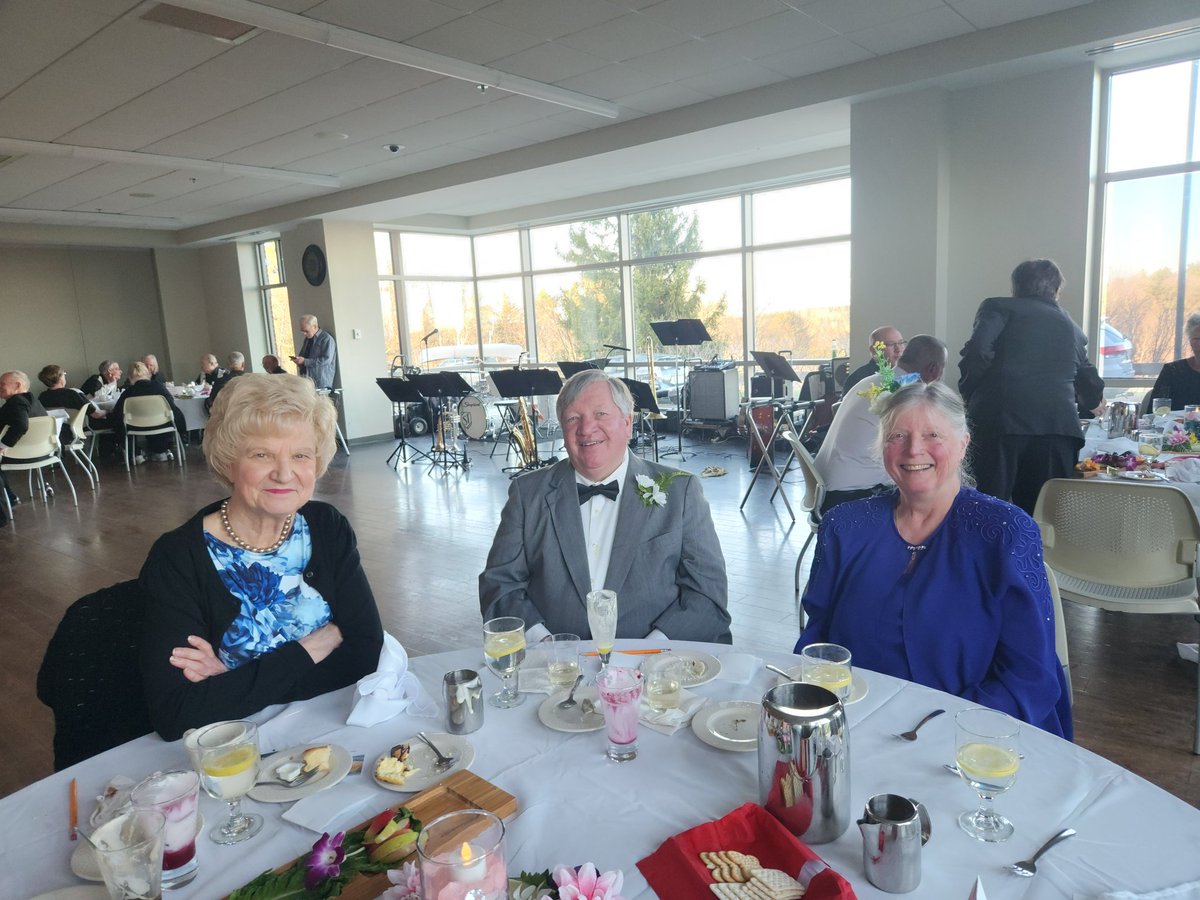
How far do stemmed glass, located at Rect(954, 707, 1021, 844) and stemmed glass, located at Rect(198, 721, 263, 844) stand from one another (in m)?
1.04

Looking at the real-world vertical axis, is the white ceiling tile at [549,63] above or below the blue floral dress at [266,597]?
above

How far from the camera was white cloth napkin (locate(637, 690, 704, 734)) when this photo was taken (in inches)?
53.7

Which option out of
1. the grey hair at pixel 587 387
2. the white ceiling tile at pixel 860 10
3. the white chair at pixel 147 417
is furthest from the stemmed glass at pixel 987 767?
the white chair at pixel 147 417

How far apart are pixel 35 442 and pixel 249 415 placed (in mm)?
7616

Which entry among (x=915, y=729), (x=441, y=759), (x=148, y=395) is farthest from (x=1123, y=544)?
(x=148, y=395)

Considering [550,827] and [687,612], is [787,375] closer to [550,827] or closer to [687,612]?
[687,612]

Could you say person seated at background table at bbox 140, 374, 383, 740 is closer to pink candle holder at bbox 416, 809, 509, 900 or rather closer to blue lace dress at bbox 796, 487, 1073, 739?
pink candle holder at bbox 416, 809, 509, 900

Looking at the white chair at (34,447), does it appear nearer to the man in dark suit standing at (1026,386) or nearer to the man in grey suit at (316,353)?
the man in grey suit at (316,353)

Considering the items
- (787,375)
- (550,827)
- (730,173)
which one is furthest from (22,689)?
(730,173)

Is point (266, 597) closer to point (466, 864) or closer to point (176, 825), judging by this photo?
point (176, 825)

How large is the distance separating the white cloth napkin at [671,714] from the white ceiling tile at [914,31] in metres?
5.21

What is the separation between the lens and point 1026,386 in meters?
3.83

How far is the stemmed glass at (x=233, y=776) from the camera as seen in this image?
1.13 meters

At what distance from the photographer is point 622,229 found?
1098 centimetres
